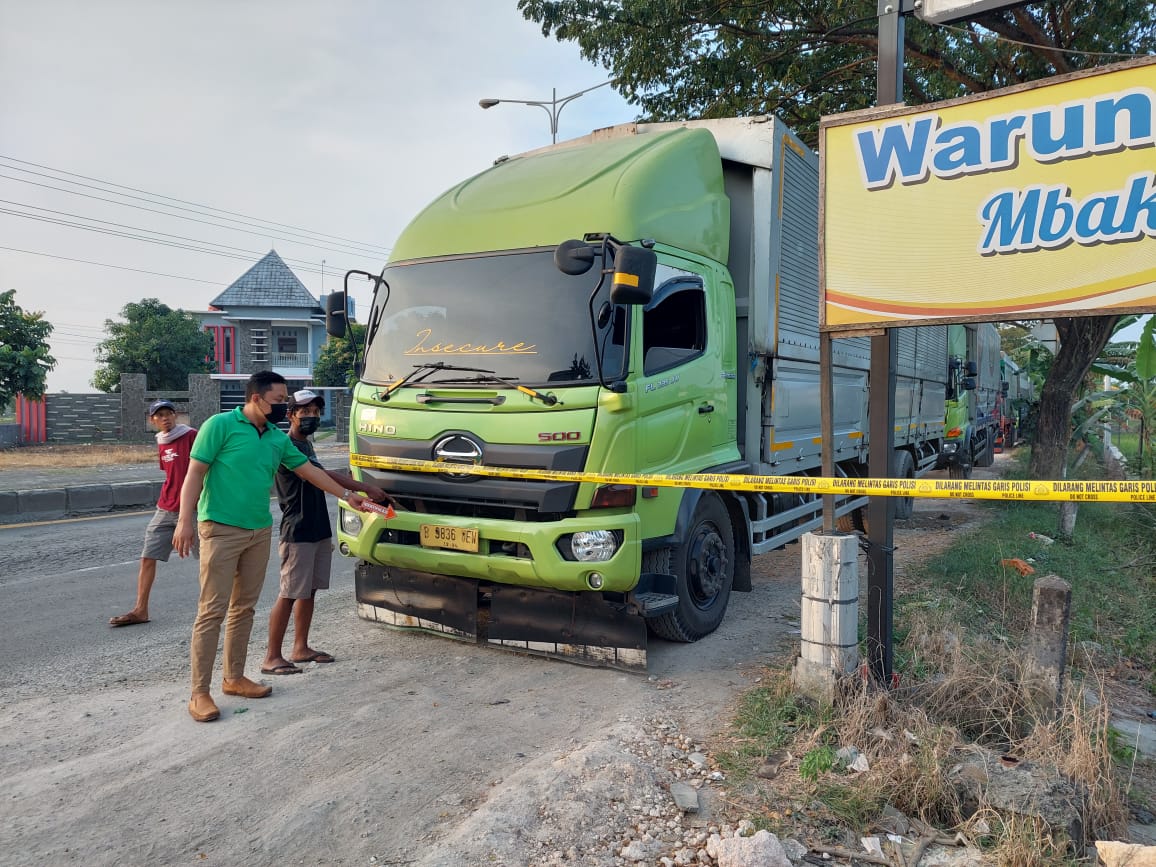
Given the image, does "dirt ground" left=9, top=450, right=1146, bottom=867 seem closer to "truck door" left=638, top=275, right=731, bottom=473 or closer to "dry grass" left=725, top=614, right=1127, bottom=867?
"dry grass" left=725, top=614, right=1127, bottom=867

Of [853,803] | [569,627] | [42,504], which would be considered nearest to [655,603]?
[569,627]

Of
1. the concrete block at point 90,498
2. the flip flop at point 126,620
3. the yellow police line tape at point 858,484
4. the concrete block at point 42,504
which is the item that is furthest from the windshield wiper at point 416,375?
the concrete block at point 90,498

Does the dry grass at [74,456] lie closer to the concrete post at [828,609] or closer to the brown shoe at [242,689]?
the brown shoe at [242,689]

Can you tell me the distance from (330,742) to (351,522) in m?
1.62

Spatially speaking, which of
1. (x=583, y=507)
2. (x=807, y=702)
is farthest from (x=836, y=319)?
(x=807, y=702)

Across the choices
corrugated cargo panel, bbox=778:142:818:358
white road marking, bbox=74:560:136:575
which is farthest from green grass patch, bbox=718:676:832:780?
white road marking, bbox=74:560:136:575

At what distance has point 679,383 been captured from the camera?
503 cm

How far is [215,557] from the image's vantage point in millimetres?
4105

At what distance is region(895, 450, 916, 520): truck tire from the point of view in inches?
380

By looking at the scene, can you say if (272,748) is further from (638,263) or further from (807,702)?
(638,263)

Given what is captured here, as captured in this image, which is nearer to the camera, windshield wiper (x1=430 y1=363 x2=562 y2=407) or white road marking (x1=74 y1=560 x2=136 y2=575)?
windshield wiper (x1=430 y1=363 x2=562 y2=407)

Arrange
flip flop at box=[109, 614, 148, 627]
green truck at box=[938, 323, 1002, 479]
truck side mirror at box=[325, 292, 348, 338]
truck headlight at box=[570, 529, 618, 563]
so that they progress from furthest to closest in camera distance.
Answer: green truck at box=[938, 323, 1002, 479] < truck side mirror at box=[325, 292, 348, 338] < flip flop at box=[109, 614, 148, 627] < truck headlight at box=[570, 529, 618, 563]

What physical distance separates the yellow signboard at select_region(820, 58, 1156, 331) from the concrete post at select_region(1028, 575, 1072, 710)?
1.39 meters

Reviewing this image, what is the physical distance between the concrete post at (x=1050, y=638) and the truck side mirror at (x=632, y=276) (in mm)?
2497
